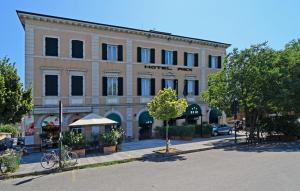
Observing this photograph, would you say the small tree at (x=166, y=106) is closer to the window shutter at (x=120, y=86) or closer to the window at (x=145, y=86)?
the window shutter at (x=120, y=86)

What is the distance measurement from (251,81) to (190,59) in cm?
1096

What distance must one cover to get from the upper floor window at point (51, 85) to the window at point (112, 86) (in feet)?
15.8

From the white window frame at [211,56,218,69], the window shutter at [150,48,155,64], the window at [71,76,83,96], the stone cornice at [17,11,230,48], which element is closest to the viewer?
the stone cornice at [17,11,230,48]

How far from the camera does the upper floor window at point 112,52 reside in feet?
96.0

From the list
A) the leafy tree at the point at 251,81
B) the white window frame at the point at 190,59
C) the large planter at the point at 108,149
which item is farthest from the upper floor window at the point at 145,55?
the large planter at the point at 108,149

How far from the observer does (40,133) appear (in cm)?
2580

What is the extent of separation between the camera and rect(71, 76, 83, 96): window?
90.6ft

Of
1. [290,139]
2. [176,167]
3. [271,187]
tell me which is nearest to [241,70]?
[290,139]

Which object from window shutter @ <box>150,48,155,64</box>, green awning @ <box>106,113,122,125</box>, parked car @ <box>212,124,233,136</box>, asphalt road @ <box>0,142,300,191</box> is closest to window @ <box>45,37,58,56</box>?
green awning @ <box>106,113,122,125</box>

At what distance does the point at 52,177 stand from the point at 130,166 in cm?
400

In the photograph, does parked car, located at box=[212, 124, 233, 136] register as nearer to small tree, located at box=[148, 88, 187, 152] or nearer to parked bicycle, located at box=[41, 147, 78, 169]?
small tree, located at box=[148, 88, 187, 152]

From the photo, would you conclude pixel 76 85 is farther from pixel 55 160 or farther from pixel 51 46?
pixel 55 160

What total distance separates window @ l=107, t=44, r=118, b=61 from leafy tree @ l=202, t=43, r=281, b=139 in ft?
31.2

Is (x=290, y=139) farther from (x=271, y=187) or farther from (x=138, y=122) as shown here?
(x=271, y=187)
